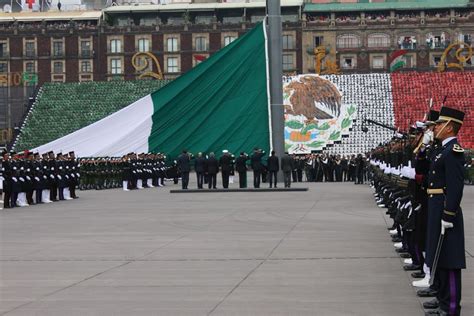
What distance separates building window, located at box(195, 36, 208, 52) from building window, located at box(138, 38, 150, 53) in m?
4.76

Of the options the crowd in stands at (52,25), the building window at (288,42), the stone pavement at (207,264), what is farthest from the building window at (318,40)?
the stone pavement at (207,264)

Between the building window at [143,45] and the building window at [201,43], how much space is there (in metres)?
4.76

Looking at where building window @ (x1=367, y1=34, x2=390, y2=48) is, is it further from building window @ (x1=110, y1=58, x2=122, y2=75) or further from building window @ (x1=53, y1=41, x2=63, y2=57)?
building window @ (x1=53, y1=41, x2=63, y2=57)

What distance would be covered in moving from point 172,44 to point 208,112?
212 ft

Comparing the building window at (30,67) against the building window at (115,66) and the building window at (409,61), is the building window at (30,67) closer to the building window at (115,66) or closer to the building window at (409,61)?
the building window at (115,66)

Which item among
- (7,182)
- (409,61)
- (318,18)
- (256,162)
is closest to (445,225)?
(7,182)

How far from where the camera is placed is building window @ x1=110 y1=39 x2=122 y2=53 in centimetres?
9712

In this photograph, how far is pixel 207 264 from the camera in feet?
40.2

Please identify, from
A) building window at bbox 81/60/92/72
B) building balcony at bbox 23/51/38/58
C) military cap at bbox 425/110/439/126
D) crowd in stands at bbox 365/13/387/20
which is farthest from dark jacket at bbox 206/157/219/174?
building balcony at bbox 23/51/38/58

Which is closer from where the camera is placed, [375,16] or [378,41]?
[378,41]

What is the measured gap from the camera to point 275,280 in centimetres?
1070

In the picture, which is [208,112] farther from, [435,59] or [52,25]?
[52,25]

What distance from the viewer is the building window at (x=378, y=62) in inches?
3640

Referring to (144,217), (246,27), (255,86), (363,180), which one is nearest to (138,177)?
(255,86)
